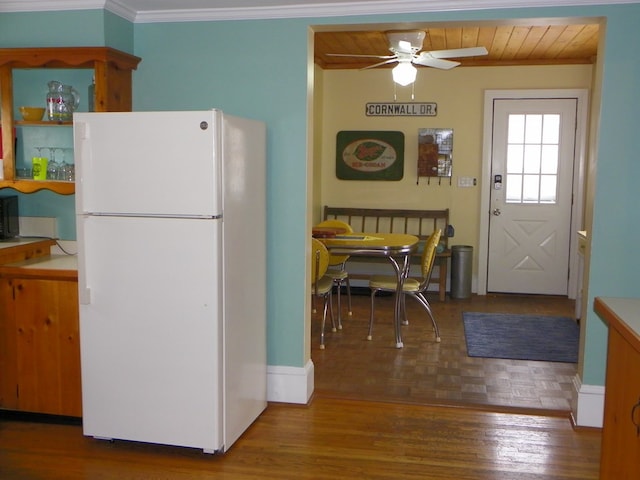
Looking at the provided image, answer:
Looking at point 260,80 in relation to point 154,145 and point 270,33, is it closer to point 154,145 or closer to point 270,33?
point 270,33

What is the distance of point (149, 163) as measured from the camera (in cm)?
291

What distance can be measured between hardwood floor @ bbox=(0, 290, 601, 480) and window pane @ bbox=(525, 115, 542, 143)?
3.33 meters

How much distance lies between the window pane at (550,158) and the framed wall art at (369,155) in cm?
144

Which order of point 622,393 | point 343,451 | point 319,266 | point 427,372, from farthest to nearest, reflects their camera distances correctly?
1. point 319,266
2. point 427,372
3. point 343,451
4. point 622,393

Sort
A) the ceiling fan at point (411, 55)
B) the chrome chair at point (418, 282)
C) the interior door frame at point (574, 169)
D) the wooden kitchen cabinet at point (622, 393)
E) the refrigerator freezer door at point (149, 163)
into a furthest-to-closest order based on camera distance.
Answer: the interior door frame at point (574, 169)
the chrome chair at point (418, 282)
the ceiling fan at point (411, 55)
the refrigerator freezer door at point (149, 163)
the wooden kitchen cabinet at point (622, 393)

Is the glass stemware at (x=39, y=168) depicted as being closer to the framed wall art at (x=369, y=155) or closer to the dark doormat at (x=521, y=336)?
the dark doormat at (x=521, y=336)

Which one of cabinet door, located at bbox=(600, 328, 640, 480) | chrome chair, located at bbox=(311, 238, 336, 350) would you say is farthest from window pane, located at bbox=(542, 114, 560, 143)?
cabinet door, located at bbox=(600, 328, 640, 480)

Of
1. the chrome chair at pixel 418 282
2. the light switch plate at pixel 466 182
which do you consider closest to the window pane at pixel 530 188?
the light switch plate at pixel 466 182

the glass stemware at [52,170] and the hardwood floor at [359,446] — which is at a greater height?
the glass stemware at [52,170]

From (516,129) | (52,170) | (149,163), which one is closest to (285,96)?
(149,163)

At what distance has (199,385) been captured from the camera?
9.70 feet

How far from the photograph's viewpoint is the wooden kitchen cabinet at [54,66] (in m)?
3.36

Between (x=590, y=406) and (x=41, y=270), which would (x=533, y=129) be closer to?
(x=590, y=406)

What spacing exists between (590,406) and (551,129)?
391cm
